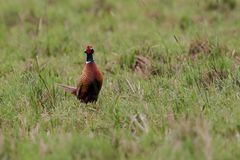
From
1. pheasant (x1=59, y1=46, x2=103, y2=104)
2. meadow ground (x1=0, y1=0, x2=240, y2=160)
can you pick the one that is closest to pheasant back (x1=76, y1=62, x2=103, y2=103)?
pheasant (x1=59, y1=46, x2=103, y2=104)

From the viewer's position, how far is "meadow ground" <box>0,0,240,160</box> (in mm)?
4117

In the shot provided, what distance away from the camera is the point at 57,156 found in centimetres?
394

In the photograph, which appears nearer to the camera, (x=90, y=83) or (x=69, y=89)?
(x=90, y=83)

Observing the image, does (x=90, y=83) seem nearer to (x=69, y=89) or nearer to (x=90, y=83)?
(x=90, y=83)

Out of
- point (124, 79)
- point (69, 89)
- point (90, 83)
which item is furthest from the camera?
point (124, 79)

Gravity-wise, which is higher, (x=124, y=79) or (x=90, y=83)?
(x=90, y=83)

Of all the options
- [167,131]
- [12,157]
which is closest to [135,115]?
[167,131]

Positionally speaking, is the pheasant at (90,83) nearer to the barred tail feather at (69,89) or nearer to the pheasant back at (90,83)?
the pheasant back at (90,83)

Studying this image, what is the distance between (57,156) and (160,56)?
2897 millimetres

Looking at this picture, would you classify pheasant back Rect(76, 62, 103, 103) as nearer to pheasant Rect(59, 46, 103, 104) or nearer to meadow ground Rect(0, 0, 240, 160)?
pheasant Rect(59, 46, 103, 104)

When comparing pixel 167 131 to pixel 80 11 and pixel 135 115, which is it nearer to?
pixel 135 115

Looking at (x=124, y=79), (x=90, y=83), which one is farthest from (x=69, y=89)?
(x=124, y=79)

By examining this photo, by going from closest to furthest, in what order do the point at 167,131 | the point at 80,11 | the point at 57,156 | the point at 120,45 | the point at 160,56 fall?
the point at 57,156 → the point at 167,131 → the point at 160,56 → the point at 120,45 → the point at 80,11

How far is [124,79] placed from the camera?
5.96 meters
